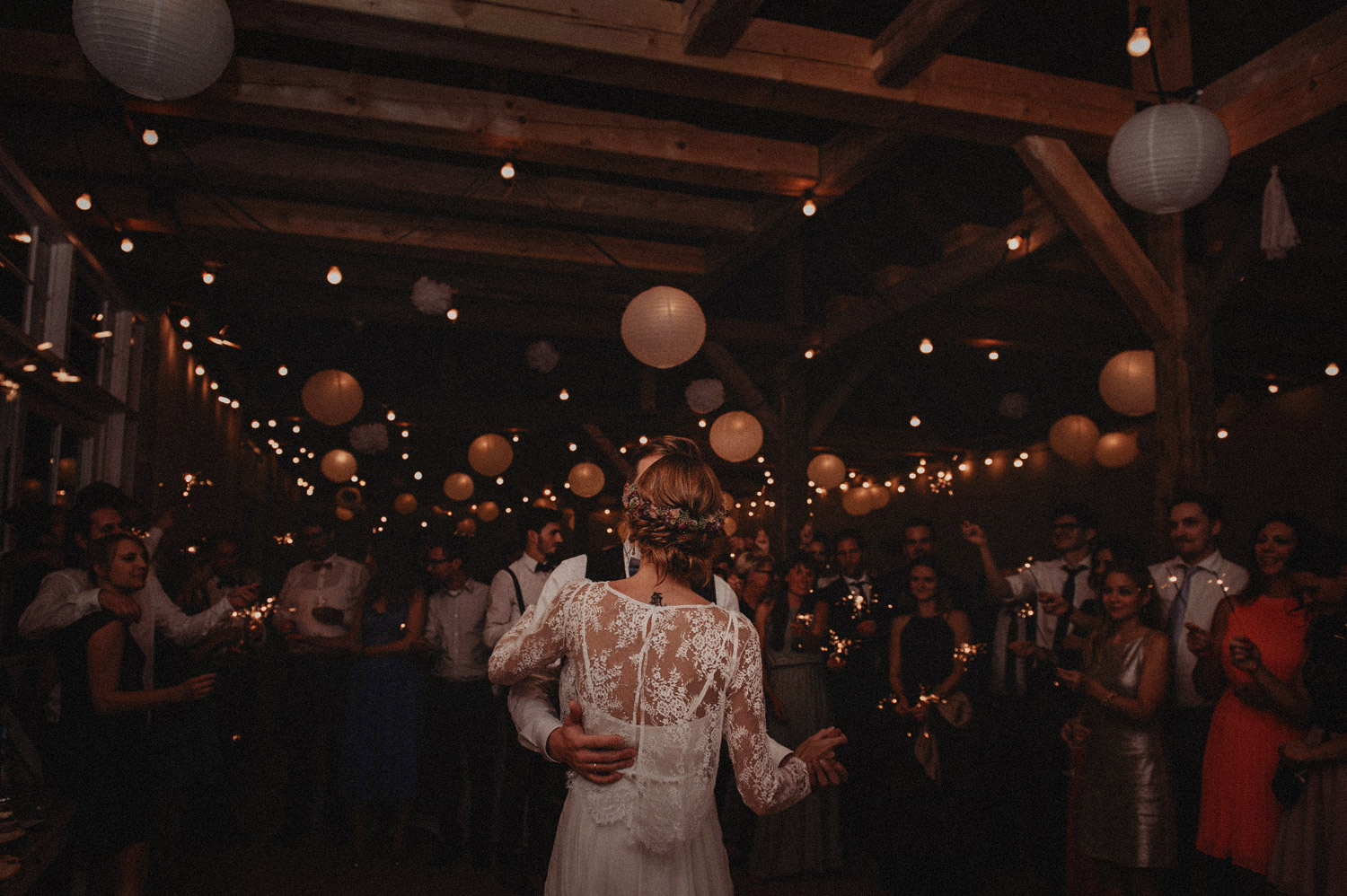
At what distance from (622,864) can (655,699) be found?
35 cm

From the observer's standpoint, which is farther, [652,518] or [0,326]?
[0,326]

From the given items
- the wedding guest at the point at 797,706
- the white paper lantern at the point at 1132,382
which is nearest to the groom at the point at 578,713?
the wedding guest at the point at 797,706

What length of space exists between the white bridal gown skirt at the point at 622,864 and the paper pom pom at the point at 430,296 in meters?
4.03

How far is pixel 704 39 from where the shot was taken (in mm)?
2980

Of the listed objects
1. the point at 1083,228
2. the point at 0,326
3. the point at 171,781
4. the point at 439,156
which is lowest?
the point at 171,781

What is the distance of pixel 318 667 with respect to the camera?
14.8ft

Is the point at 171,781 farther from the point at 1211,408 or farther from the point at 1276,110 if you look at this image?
the point at 1276,110

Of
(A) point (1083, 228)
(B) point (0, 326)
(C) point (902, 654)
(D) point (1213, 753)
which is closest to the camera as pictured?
(D) point (1213, 753)

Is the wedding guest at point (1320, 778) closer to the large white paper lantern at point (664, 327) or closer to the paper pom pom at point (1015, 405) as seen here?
the large white paper lantern at point (664, 327)

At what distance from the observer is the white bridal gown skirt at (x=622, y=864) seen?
1.72 meters

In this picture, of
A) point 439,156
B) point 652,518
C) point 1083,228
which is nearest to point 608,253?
point 439,156

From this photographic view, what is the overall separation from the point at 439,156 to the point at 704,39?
245 centimetres

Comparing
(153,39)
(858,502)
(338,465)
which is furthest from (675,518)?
(858,502)

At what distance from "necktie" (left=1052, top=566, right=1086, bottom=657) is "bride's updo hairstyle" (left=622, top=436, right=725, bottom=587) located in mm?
2989
